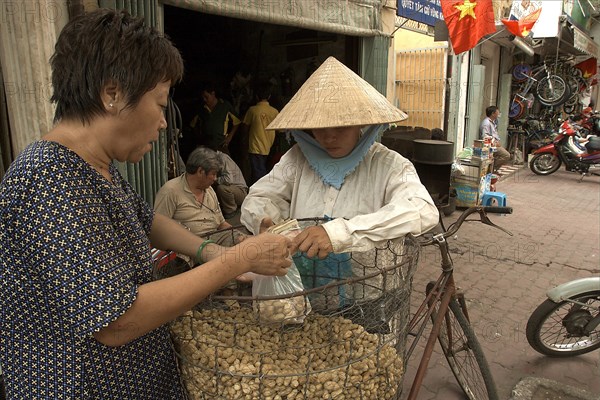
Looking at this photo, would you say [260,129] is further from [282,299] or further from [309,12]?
[282,299]

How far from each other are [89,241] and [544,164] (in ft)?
36.0

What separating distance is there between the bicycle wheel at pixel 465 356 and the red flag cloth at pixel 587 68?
54.8ft

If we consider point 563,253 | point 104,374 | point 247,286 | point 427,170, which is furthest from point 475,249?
point 104,374

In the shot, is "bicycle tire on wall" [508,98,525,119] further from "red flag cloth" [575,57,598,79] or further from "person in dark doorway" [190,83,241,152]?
"person in dark doorway" [190,83,241,152]

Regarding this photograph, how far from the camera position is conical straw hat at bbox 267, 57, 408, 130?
1631 millimetres

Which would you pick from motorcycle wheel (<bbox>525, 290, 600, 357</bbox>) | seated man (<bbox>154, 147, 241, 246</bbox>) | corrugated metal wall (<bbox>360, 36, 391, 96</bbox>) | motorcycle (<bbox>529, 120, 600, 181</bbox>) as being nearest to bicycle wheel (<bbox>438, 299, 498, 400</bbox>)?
motorcycle wheel (<bbox>525, 290, 600, 357</bbox>)

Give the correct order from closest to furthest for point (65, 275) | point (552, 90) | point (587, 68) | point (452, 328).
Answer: point (65, 275) < point (452, 328) < point (552, 90) < point (587, 68)

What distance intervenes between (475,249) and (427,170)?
1.57 metres

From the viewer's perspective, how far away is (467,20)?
19.9ft

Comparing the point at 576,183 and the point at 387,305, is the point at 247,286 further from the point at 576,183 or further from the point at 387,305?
the point at 576,183

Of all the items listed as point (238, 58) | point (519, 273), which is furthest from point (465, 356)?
point (238, 58)

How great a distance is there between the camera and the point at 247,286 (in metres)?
1.78

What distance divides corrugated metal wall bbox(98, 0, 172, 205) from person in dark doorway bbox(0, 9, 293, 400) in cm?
219

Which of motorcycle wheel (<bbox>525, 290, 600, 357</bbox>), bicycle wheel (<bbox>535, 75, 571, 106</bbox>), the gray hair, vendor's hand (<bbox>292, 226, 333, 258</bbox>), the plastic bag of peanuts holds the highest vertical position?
bicycle wheel (<bbox>535, 75, 571, 106</bbox>)
